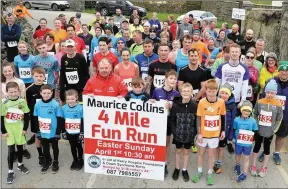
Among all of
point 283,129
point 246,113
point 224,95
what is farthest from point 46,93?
point 283,129

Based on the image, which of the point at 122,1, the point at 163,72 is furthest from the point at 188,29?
the point at 122,1

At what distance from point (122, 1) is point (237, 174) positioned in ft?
79.8

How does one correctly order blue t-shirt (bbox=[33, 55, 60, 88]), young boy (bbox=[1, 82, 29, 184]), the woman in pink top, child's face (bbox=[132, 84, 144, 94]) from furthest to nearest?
blue t-shirt (bbox=[33, 55, 60, 88])
the woman in pink top
young boy (bbox=[1, 82, 29, 184])
child's face (bbox=[132, 84, 144, 94])

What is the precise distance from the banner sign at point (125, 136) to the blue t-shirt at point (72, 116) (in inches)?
8.2

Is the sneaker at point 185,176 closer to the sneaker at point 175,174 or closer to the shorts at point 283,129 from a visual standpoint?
the sneaker at point 175,174

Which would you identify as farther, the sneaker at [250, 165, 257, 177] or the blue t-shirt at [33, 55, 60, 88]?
the blue t-shirt at [33, 55, 60, 88]

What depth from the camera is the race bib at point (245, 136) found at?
17.4 ft

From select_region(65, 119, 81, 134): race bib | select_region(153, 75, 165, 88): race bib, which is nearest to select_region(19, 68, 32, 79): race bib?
select_region(65, 119, 81, 134): race bib

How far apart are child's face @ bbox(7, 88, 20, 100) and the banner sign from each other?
42.7 inches

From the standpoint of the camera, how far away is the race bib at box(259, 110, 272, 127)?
5375 millimetres

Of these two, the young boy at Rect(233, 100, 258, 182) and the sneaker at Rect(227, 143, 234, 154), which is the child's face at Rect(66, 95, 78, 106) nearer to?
the young boy at Rect(233, 100, 258, 182)

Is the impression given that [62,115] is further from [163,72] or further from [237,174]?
[237,174]

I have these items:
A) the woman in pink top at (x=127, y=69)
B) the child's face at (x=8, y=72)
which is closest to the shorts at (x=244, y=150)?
the woman in pink top at (x=127, y=69)

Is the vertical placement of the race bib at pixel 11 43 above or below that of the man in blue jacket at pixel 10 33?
below
